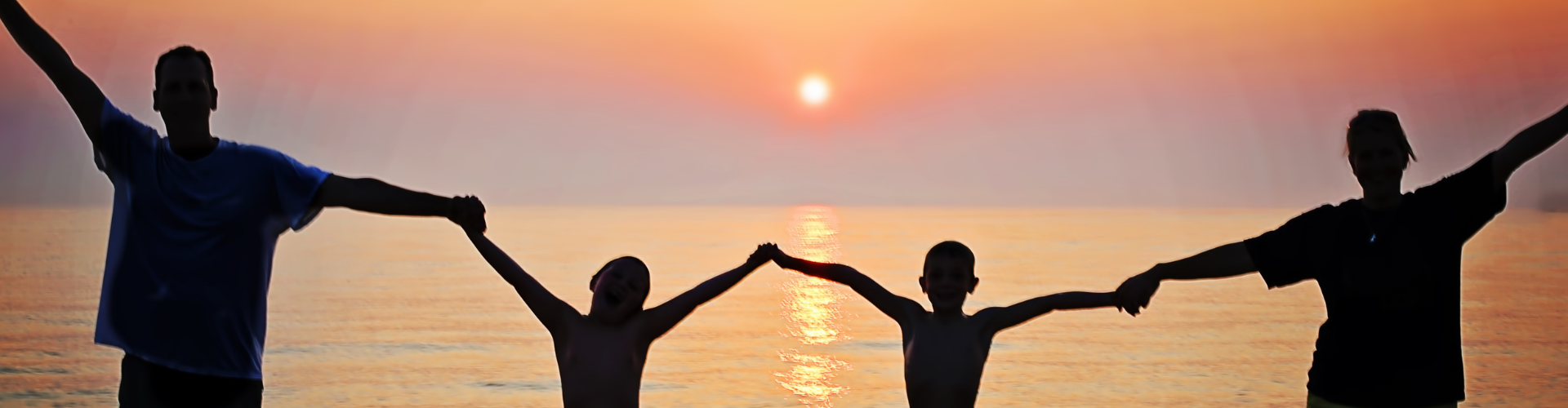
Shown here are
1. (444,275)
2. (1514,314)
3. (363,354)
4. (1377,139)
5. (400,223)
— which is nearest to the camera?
(1377,139)

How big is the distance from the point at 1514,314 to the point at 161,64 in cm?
2863

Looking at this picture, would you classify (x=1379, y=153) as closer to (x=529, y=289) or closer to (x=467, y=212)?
(x=467, y=212)

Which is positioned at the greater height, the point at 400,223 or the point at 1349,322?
the point at 400,223

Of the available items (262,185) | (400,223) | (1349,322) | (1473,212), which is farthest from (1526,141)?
(400,223)

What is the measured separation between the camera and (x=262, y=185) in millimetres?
4207

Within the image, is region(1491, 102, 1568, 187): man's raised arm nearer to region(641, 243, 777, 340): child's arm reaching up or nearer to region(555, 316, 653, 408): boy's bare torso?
region(641, 243, 777, 340): child's arm reaching up

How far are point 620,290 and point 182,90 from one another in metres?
2.20

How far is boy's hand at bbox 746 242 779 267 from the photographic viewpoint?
238 inches

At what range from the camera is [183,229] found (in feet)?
13.5

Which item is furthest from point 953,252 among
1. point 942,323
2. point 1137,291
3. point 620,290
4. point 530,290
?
point 530,290

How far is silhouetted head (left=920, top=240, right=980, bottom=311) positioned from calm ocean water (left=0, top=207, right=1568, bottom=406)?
9.78 meters

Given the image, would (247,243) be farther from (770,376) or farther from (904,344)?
(770,376)

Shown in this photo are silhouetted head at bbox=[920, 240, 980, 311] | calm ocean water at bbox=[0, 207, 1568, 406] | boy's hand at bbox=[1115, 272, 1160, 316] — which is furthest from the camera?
calm ocean water at bbox=[0, 207, 1568, 406]

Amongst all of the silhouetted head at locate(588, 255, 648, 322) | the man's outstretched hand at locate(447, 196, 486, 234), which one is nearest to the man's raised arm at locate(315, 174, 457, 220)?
the man's outstretched hand at locate(447, 196, 486, 234)
